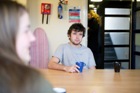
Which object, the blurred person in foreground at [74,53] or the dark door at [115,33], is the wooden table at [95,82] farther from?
the dark door at [115,33]

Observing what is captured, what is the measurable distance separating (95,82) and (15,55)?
148 cm

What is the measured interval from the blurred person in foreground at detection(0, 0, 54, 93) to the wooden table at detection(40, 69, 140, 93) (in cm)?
106

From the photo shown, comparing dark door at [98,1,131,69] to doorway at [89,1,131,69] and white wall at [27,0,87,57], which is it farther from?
white wall at [27,0,87,57]

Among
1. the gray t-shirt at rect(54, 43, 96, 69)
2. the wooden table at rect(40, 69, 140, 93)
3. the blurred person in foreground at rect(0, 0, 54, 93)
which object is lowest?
the wooden table at rect(40, 69, 140, 93)

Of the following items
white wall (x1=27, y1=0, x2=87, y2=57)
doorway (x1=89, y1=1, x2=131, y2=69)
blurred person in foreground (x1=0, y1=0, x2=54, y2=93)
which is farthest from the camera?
doorway (x1=89, y1=1, x2=131, y2=69)

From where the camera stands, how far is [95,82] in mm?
2127

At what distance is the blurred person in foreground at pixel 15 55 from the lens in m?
0.67

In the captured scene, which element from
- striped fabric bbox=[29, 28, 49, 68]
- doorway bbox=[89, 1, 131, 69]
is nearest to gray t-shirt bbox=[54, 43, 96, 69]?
striped fabric bbox=[29, 28, 49, 68]

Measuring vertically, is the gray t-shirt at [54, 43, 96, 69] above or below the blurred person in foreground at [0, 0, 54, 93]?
below

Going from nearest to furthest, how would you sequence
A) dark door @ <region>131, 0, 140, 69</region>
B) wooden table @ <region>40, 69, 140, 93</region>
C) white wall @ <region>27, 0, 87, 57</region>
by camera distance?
wooden table @ <region>40, 69, 140, 93</region> → white wall @ <region>27, 0, 87, 57</region> → dark door @ <region>131, 0, 140, 69</region>

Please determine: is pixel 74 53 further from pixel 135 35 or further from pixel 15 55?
pixel 135 35

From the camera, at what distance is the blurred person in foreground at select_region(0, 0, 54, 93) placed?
0.67 meters

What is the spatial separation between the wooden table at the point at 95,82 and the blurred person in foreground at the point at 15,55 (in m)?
1.06

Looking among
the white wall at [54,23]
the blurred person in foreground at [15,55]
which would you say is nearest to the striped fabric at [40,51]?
the white wall at [54,23]
